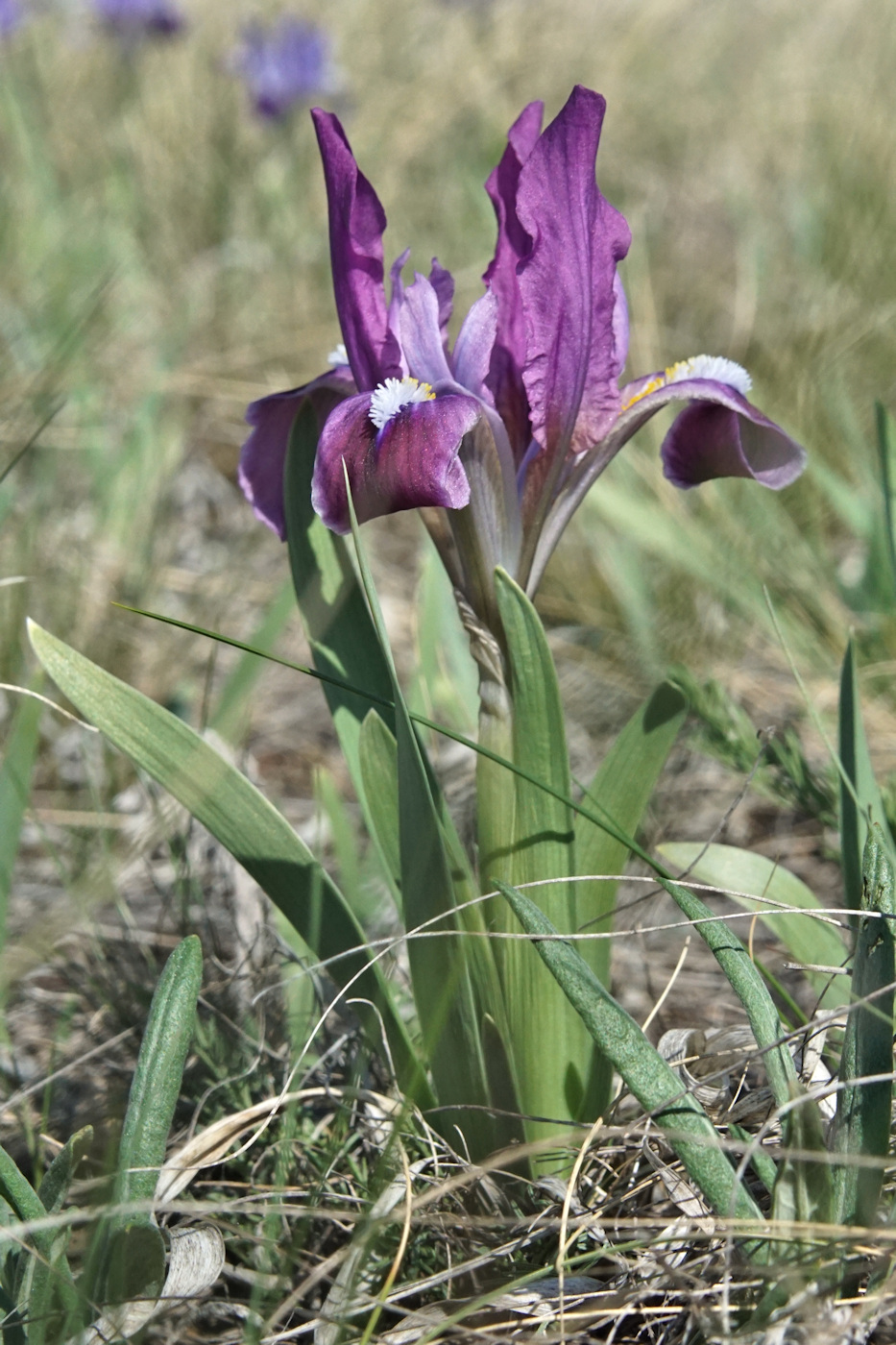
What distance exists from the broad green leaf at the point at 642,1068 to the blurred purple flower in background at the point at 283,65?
12.9 ft

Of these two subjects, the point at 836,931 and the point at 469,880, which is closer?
the point at 469,880

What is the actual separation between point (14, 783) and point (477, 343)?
25.4 inches

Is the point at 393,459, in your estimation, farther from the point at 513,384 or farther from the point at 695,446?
the point at 695,446

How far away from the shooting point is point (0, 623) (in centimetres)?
180

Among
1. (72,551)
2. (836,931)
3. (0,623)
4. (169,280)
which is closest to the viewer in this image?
(836,931)

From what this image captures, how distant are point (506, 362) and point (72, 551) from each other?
137cm

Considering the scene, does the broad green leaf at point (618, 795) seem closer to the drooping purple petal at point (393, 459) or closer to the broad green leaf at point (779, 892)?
the broad green leaf at point (779, 892)

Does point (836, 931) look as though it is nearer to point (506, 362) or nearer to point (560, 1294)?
point (560, 1294)

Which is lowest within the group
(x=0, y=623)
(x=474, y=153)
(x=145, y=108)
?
(x=0, y=623)

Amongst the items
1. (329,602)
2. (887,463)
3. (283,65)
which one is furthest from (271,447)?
(283,65)

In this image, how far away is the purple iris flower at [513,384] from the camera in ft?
2.80

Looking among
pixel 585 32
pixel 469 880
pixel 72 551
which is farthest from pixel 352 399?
pixel 585 32

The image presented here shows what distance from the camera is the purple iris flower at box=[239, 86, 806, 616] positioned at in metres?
0.85

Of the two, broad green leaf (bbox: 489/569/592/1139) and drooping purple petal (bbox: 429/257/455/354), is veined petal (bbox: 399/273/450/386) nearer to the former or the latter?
drooping purple petal (bbox: 429/257/455/354)
